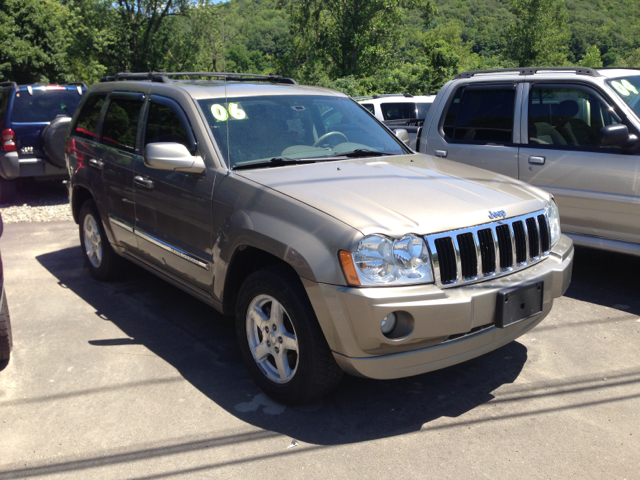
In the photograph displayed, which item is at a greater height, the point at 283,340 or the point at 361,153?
the point at 361,153

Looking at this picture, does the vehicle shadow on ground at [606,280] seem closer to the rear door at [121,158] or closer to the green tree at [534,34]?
the rear door at [121,158]

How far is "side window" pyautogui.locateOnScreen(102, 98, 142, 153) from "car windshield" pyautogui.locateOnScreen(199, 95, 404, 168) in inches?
38.2

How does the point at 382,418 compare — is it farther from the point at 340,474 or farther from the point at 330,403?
the point at 340,474

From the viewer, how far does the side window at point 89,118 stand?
551 centimetres

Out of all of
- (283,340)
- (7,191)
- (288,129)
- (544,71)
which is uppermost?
(544,71)

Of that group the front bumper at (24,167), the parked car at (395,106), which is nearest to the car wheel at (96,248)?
the front bumper at (24,167)

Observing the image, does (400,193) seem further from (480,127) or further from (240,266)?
(480,127)

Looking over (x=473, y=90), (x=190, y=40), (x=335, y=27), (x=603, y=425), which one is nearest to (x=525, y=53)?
(x=335, y=27)

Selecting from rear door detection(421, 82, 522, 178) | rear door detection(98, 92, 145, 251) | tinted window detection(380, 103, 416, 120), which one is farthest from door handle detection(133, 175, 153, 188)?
tinted window detection(380, 103, 416, 120)

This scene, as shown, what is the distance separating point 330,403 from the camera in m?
3.50

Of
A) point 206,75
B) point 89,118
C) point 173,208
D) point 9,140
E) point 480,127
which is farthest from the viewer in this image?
point 9,140

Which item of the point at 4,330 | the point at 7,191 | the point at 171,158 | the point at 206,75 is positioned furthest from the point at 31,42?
the point at 171,158

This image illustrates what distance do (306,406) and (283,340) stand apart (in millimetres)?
434

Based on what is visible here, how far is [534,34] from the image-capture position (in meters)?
50.8
